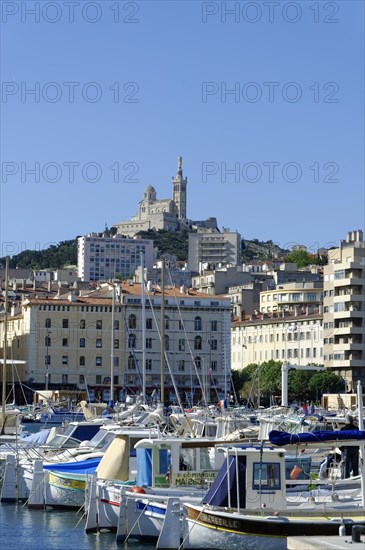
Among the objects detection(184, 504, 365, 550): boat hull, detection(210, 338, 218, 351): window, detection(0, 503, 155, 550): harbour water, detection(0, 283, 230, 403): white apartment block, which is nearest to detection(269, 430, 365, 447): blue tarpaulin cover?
detection(184, 504, 365, 550): boat hull

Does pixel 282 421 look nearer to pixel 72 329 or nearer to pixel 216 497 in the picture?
pixel 216 497

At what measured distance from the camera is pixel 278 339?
127438 mm

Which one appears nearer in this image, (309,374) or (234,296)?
(309,374)

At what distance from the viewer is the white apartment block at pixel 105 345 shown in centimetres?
10912

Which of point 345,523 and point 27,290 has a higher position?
point 27,290

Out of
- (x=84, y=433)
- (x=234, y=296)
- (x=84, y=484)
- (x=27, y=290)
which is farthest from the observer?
(x=234, y=296)

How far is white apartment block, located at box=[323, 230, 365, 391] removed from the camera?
107 meters

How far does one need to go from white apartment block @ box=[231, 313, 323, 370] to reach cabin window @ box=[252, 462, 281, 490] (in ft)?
295

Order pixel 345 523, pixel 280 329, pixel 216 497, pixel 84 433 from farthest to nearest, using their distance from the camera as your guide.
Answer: pixel 280 329
pixel 84 433
pixel 216 497
pixel 345 523

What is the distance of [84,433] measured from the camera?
44.3 m

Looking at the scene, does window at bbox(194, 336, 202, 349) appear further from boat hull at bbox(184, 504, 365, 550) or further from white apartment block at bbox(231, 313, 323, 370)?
boat hull at bbox(184, 504, 365, 550)

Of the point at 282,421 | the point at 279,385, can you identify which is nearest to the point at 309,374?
the point at 279,385

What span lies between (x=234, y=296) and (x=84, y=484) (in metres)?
122

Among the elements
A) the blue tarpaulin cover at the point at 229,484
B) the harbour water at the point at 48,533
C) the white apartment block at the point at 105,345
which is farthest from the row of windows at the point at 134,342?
the blue tarpaulin cover at the point at 229,484
